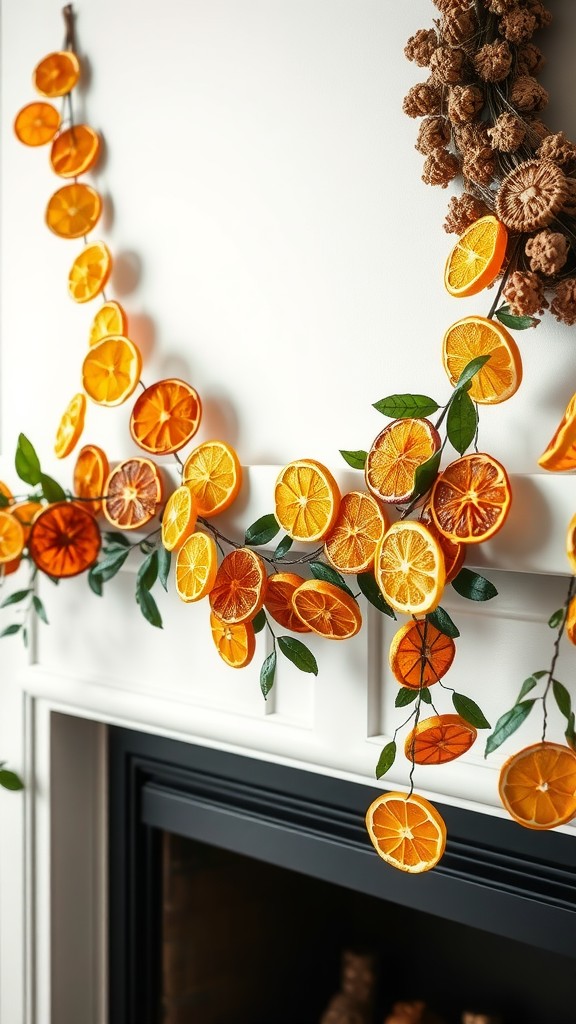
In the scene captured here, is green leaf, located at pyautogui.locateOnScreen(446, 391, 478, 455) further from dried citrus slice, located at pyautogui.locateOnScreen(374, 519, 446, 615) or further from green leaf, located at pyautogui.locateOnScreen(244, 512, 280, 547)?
green leaf, located at pyautogui.locateOnScreen(244, 512, 280, 547)

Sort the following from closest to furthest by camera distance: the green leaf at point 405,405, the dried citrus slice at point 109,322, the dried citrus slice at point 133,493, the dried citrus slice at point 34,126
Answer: the green leaf at point 405,405 → the dried citrus slice at point 133,493 → the dried citrus slice at point 109,322 → the dried citrus slice at point 34,126

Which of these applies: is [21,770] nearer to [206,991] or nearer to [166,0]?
[206,991]

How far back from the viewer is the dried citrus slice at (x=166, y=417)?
1.20m

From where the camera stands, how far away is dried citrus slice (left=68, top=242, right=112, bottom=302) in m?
1.33

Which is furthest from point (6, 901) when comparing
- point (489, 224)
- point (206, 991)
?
point (489, 224)

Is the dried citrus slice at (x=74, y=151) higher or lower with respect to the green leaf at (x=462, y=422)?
higher

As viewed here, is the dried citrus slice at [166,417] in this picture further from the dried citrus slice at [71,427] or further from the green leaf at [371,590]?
the green leaf at [371,590]

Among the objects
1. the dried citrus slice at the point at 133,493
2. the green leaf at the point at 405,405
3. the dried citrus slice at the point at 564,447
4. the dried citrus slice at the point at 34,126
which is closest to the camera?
the dried citrus slice at the point at 564,447

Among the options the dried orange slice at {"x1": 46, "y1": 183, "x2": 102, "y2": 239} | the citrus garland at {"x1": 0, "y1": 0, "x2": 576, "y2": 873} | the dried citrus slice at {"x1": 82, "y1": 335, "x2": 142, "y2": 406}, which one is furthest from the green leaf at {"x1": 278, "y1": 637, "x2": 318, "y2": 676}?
the dried orange slice at {"x1": 46, "y1": 183, "x2": 102, "y2": 239}

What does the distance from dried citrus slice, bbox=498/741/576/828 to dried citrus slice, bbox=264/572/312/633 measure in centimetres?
27

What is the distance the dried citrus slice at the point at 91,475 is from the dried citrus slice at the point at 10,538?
3.5 inches

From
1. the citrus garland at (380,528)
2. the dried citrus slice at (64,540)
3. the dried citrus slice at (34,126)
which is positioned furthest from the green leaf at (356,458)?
the dried citrus slice at (34,126)

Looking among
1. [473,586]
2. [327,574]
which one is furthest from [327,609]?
[473,586]

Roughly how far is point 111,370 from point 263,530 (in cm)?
37
